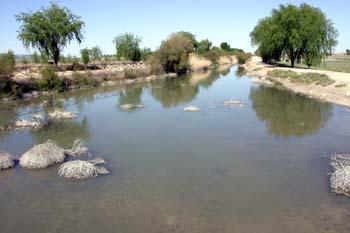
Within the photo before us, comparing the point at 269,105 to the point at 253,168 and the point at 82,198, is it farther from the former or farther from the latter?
the point at 82,198

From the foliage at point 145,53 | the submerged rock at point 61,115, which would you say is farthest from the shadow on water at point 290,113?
the foliage at point 145,53

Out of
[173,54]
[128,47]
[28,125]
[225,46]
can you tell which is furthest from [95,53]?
[225,46]

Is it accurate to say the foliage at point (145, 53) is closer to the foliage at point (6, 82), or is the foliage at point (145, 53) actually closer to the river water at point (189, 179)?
the foliage at point (6, 82)

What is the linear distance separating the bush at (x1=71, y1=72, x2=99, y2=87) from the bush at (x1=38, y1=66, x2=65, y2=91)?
119 inches

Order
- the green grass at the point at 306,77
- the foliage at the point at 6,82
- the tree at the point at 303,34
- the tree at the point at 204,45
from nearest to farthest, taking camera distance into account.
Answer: the foliage at the point at 6,82 < the green grass at the point at 306,77 < the tree at the point at 303,34 < the tree at the point at 204,45

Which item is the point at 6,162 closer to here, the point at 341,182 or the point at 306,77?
the point at 341,182

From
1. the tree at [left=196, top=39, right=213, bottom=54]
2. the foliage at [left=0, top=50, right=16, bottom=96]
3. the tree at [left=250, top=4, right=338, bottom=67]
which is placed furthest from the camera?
the tree at [left=196, top=39, right=213, bottom=54]

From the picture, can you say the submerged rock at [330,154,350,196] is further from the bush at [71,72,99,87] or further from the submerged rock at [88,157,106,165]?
the bush at [71,72,99,87]

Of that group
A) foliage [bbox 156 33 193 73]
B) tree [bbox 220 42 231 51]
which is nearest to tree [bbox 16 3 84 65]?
foliage [bbox 156 33 193 73]

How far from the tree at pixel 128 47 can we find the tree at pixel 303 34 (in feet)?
107

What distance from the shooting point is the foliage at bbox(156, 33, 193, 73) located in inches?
2173

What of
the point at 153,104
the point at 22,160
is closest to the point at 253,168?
the point at 22,160

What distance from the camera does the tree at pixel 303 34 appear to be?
4522 centimetres

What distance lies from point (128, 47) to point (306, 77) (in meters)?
45.6
